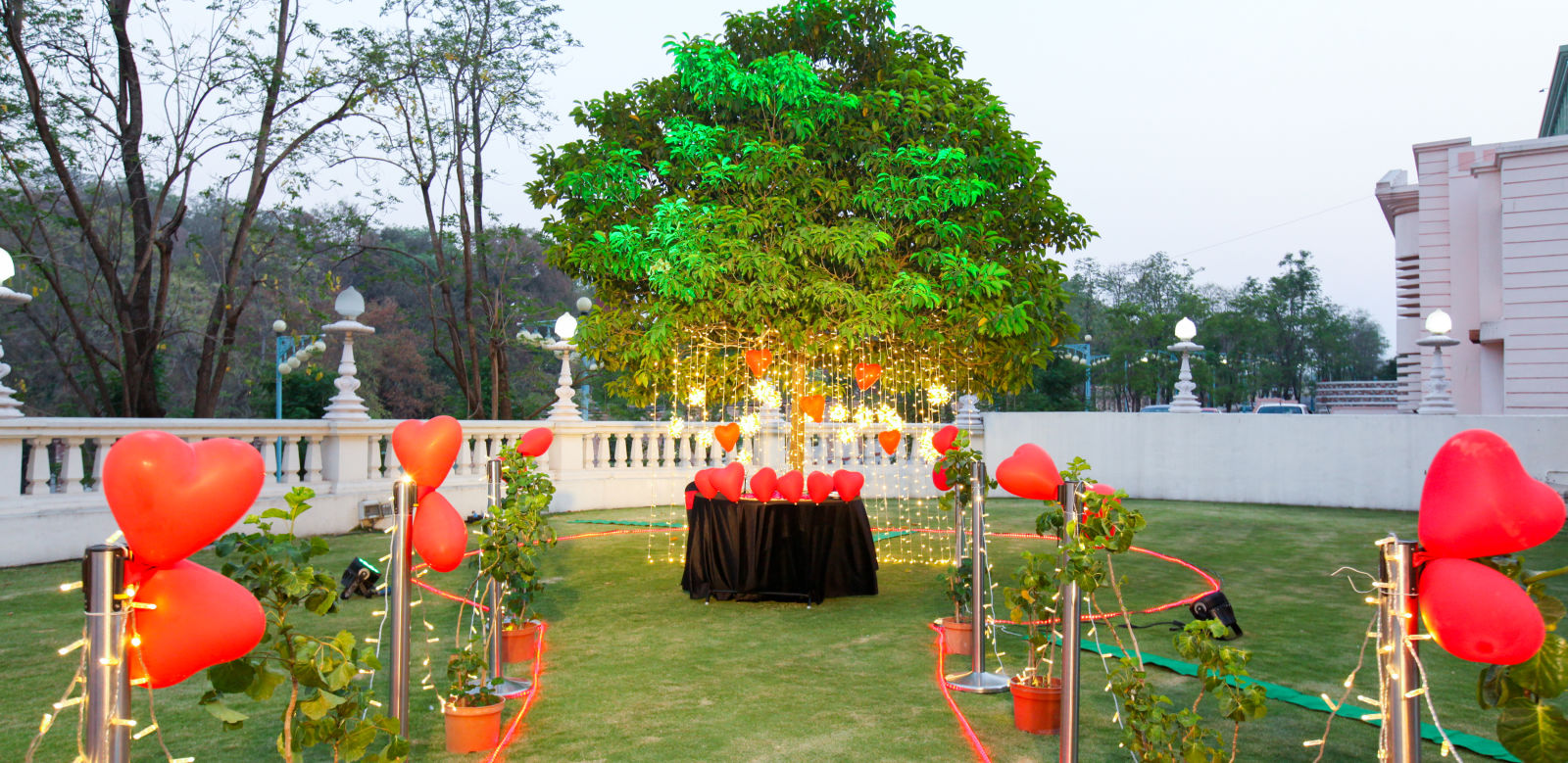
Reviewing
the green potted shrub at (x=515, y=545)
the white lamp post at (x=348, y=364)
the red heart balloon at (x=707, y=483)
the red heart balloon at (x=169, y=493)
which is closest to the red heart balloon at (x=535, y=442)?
the green potted shrub at (x=515, y=545)

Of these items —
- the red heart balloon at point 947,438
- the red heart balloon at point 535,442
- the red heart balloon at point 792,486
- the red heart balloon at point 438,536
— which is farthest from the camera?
the red heart balloon at point 792,486

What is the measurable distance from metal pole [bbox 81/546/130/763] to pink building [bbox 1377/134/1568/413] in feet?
55.1

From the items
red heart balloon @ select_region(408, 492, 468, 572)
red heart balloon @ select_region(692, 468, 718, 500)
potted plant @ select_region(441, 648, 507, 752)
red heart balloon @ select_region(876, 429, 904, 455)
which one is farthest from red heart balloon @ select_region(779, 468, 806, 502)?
red heart balloon @ select_region(408, 492, 468, 572)

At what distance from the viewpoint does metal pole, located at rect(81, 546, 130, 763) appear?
1.77 meters

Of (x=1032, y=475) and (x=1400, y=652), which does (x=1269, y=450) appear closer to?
(x=1032, y=475)

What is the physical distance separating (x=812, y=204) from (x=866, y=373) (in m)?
1.66

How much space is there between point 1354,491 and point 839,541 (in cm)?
1028

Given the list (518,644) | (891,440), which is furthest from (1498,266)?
(518,644)

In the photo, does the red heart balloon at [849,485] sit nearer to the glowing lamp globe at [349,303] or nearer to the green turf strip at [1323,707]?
the green turf strip at [1323,707]

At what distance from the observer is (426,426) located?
349 cm

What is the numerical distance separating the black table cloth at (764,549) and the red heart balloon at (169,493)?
16.7 feet

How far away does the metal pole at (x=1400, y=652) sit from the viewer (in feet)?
7.23

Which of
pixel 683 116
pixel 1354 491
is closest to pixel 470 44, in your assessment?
pixel 683 116

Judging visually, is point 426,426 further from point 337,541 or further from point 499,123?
point 499,123
